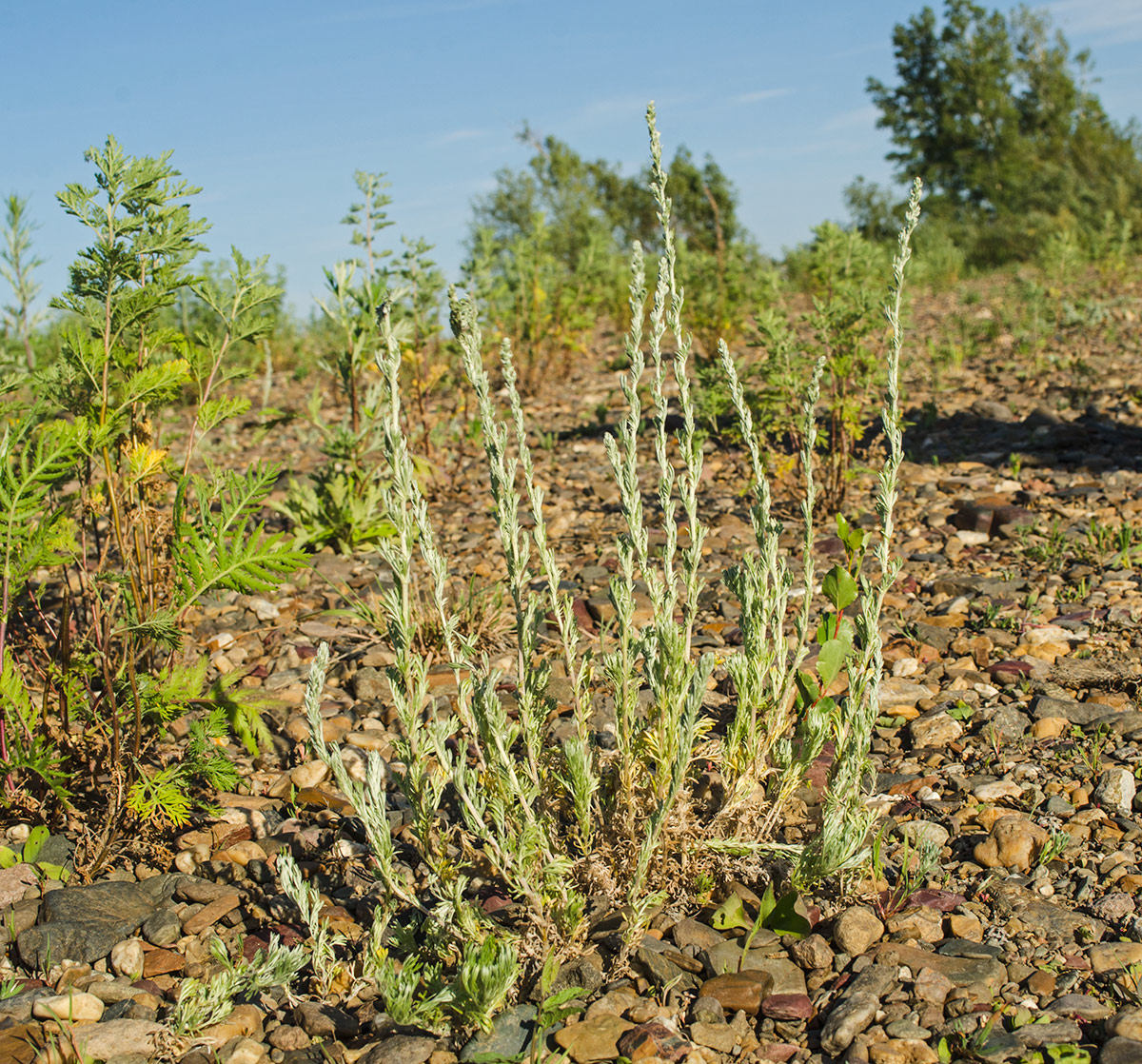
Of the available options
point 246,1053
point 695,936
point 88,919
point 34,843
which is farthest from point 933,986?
point 34,843

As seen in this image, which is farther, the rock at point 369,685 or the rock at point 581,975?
the rock at point 369,685

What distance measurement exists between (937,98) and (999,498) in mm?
40060

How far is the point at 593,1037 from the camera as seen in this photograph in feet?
6.95

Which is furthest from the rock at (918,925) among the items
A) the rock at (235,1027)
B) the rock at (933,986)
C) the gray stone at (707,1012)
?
the rock at (235,1027)

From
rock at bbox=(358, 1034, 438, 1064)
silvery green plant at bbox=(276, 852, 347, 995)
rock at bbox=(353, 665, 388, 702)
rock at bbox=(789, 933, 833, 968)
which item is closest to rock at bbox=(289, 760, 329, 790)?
rock at bbox=(353, 665, 388, 702)

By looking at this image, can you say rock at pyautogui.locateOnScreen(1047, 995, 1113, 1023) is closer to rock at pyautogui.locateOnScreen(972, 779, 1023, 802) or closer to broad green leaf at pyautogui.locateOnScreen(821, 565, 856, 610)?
rock at pyautogui.locateOnScreen(972, 779, 1023, 802)

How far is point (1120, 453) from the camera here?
19.2 ft

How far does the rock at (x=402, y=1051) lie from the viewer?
6.79 ft

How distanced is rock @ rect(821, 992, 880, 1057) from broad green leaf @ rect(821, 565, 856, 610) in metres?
1.11

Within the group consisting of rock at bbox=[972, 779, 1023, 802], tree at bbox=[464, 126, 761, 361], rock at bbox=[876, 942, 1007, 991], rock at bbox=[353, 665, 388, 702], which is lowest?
rock at bbox=[876, 942, 1007, 991]

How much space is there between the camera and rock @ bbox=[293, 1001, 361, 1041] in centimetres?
221

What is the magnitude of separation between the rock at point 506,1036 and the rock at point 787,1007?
0.52 meters

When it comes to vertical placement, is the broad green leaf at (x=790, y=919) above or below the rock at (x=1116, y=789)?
below

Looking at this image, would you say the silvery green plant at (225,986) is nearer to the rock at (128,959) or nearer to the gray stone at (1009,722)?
the rock at (128,959)
